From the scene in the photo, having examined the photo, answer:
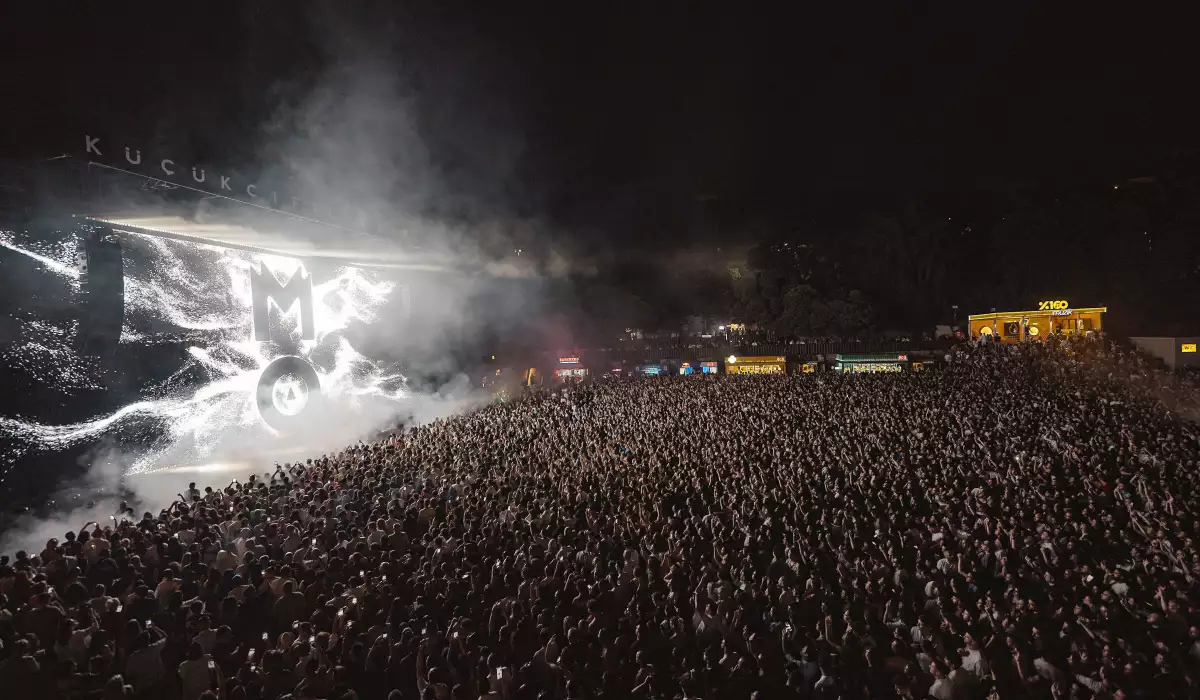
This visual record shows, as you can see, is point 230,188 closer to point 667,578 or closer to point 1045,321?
point 667,578

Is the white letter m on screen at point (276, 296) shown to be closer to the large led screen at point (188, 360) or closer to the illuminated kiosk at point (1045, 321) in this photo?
the large led screen at point (188, 360)

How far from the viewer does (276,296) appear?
12219 mm

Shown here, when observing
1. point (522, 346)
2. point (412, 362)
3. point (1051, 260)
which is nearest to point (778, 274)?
point (1051, 260)

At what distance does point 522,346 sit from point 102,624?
18238 mm

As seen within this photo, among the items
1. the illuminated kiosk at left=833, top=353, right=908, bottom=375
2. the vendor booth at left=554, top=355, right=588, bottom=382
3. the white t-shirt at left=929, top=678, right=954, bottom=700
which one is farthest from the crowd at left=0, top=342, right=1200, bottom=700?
the vendor booth at left=554, top=355, right=588, bottom=382

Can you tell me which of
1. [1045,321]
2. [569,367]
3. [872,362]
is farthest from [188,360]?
[1045,321]

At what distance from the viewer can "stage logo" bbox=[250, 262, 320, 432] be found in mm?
11742

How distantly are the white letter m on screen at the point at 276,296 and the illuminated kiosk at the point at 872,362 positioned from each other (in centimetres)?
1498

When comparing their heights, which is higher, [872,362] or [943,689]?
[872,362]

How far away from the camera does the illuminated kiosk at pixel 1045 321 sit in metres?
18.3

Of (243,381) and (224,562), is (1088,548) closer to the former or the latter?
(224,562)

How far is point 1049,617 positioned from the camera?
4242 millimetres

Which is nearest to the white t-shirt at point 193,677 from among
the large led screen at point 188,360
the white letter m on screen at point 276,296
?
Answer: the large led screen at point 188,360

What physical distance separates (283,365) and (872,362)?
16173 mm
